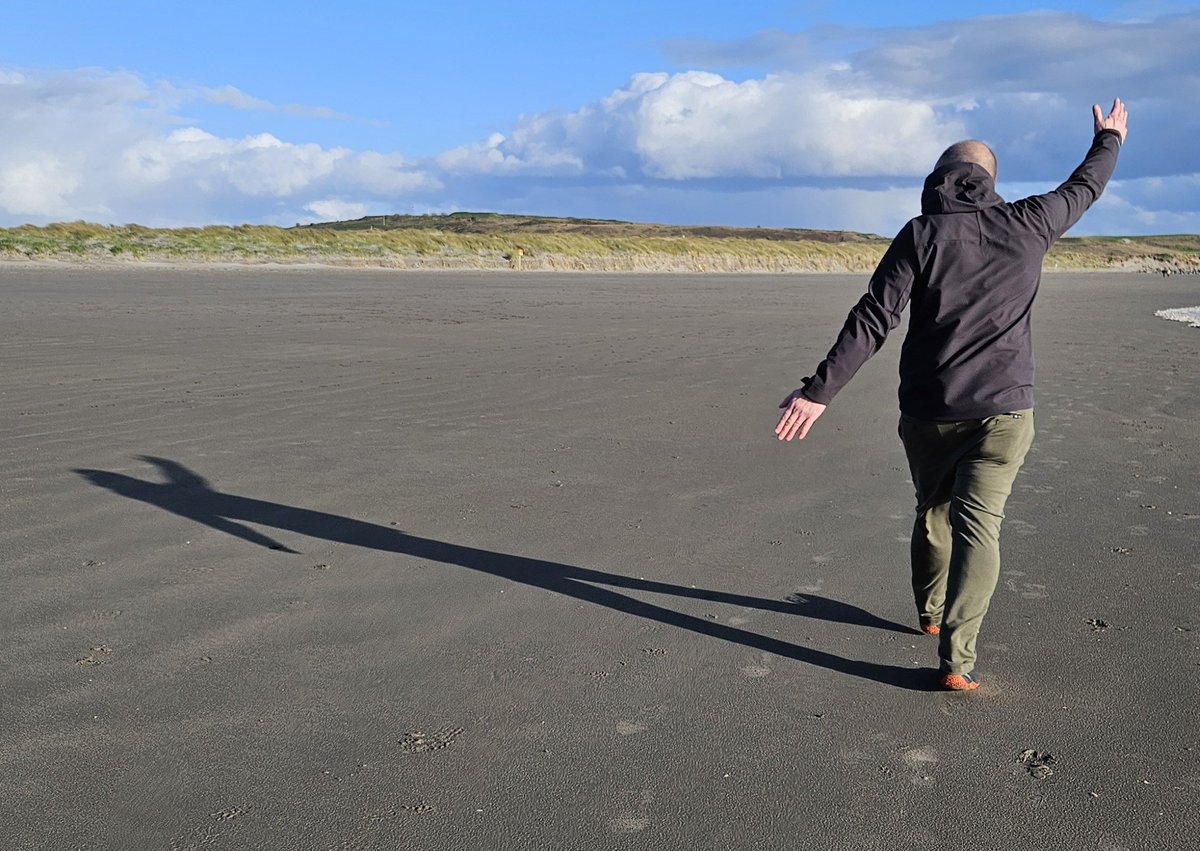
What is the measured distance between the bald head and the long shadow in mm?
1953

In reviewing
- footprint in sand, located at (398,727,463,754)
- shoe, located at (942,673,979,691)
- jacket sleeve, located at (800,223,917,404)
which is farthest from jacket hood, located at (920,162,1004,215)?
footprint in sand, located at (398,727,463,754)

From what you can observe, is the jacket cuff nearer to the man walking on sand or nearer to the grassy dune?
the man walking on sand

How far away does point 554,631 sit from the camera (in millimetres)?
4688

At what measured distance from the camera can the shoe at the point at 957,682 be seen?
4.07 m

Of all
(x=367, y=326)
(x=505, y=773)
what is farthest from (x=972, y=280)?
(x=367, y=326)

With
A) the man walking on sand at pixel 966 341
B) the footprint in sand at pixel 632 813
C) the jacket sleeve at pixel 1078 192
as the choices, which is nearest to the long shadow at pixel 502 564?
the man walking on sand at pixel 966 341

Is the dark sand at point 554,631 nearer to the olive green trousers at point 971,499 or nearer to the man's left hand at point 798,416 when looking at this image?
the olive green trousers at point 971,499

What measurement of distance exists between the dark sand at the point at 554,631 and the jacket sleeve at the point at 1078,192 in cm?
171

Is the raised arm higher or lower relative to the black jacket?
higher

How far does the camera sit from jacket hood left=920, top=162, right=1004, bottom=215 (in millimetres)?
4125

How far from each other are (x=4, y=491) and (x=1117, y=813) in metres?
6.04

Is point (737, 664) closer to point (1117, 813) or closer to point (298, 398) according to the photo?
point (1117, 813)

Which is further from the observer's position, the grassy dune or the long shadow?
the grassy dune

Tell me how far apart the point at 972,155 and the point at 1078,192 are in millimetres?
514
